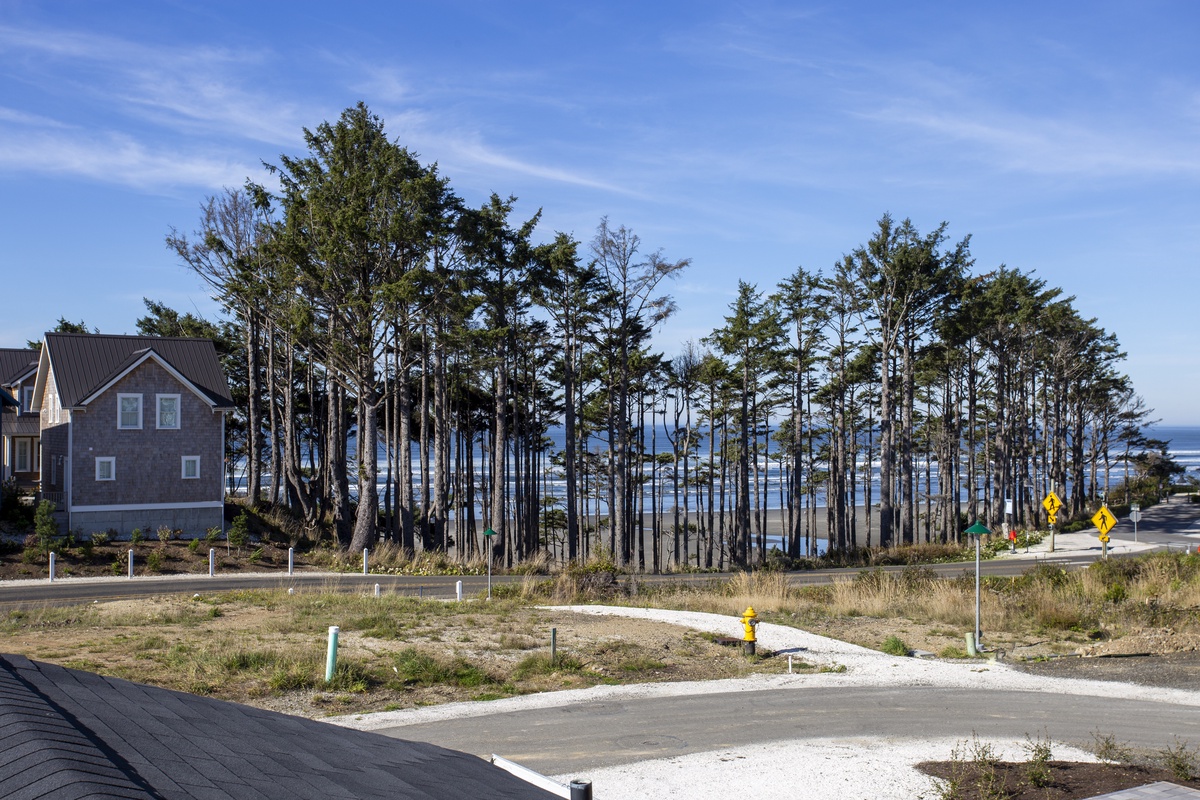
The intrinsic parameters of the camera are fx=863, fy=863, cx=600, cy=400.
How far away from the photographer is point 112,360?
39188 millimetres

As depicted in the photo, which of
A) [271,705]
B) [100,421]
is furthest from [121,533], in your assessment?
[271,705]

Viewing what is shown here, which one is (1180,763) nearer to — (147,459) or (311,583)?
(311,583)

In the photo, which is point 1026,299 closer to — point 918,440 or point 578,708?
point 918,440

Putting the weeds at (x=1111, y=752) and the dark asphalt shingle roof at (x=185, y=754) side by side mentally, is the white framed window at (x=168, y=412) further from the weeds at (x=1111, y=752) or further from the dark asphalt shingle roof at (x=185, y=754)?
the weeds at (x=1111, y=752)

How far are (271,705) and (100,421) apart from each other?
2825cm

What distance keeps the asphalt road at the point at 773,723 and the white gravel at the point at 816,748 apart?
0.43 m

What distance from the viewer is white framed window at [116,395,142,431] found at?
122 feet

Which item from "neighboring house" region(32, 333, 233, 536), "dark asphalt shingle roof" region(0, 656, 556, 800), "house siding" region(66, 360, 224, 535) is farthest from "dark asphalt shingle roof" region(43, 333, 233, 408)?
"dark asphalt shingle roof" region(0, 656, 556, 800)

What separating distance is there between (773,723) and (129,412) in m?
33.6

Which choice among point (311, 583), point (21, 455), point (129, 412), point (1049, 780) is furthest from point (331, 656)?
point (21, 455)

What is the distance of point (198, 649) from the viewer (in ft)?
55.8

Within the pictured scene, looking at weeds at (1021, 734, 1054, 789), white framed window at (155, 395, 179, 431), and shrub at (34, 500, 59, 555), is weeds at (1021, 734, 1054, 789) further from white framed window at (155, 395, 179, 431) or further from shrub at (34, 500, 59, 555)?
white framed window at (155, 395, 179, 431)

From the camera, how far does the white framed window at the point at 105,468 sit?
119 ft

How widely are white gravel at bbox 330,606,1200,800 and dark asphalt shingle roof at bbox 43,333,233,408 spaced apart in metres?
29.7
